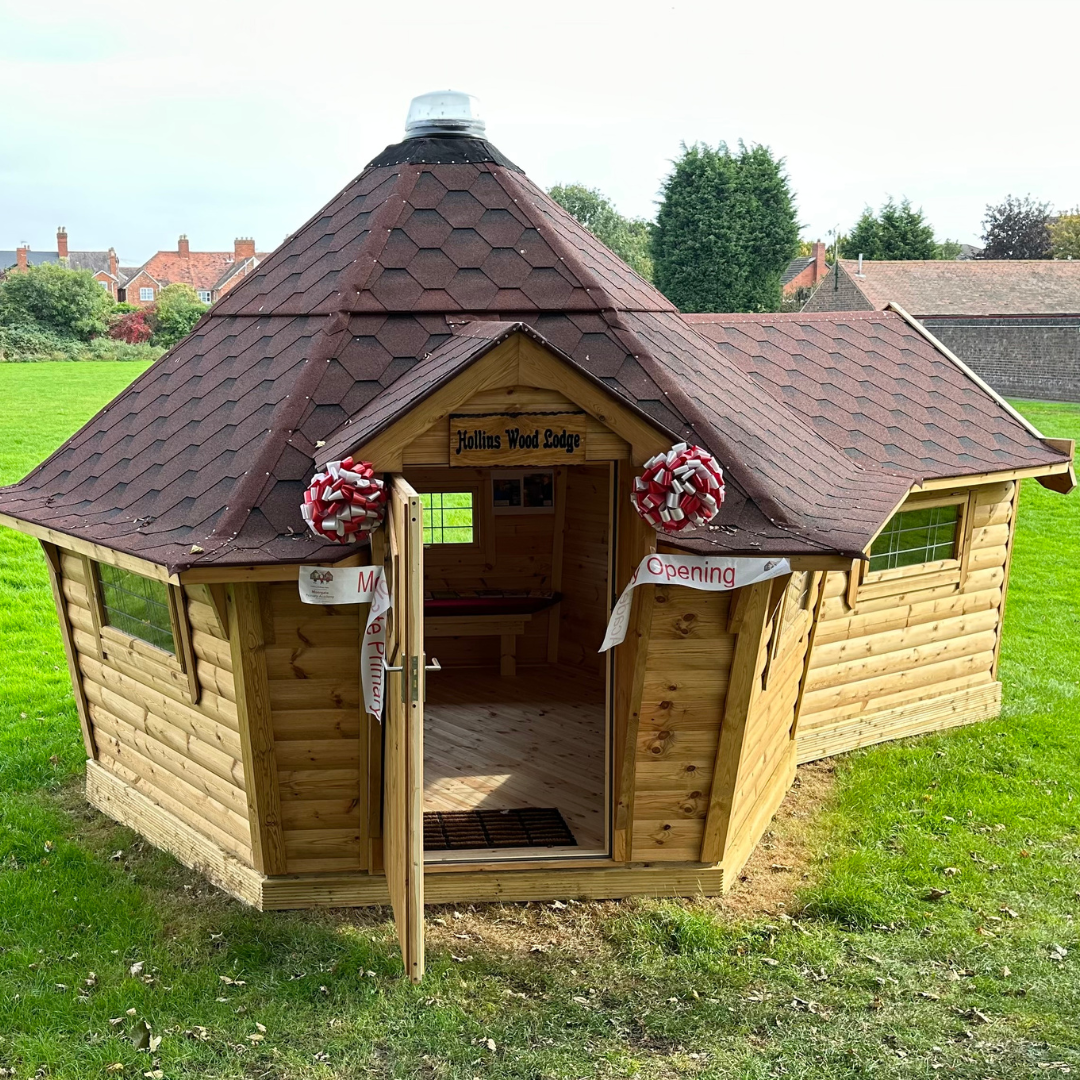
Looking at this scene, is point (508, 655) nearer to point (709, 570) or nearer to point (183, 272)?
point (709, 570)

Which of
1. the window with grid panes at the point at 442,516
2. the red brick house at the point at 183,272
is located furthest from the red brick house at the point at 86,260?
the window with grid panes at the point at 442,516

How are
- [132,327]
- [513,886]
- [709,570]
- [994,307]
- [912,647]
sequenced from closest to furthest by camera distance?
[709,570] < [513,886] < [912,647] < [994,307] < [132,327]

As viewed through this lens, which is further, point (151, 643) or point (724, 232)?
point (724, 232)

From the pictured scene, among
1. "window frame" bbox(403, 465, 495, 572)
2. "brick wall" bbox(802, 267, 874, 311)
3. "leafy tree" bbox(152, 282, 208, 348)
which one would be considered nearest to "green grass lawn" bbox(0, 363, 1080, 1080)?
"window frame" bbox(403, 465, 495, 572)

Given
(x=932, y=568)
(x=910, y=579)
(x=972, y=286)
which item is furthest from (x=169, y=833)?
(x=972, y=286)

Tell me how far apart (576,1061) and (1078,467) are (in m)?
20.6

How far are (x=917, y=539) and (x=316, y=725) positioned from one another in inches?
194

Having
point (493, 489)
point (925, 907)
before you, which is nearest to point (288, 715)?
point (925, 907)

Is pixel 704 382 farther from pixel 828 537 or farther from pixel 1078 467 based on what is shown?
pixel 1078 467

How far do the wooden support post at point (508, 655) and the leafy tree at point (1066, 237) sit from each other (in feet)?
168

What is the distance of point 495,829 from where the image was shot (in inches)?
275

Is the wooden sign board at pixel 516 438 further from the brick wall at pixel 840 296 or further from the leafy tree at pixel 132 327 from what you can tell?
the leafy tree at pixel 132 327

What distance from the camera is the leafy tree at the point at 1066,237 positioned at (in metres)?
53.4

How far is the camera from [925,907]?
6.64 m
